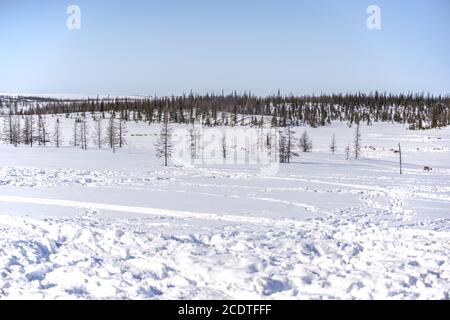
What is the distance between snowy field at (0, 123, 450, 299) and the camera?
390 inches

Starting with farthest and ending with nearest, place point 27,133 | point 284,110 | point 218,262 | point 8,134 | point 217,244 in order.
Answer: point 284,110
point 8,134
point 27,133
point 217,244
point 218,262

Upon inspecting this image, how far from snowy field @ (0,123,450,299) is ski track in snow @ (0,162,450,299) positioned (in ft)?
0.12

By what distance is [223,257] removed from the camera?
12.3 meters

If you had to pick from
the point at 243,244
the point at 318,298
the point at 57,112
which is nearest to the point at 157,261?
the point at 243,244

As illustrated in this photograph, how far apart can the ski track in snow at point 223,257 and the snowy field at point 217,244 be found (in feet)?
0.12

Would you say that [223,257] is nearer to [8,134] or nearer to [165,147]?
[165,147]

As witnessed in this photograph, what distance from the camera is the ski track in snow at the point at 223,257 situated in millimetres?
9781

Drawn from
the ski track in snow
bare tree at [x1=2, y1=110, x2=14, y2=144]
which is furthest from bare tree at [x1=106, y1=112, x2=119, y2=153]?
the ski track in snow

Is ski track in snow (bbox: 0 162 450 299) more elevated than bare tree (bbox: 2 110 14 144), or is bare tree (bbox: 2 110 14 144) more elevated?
bare tree (bbox: 2 110 14 144)

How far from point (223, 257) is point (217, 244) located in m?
1.59

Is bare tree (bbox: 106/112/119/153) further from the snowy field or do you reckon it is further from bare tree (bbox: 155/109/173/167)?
the snowy field

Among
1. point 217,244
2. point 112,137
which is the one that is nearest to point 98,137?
point 112,137

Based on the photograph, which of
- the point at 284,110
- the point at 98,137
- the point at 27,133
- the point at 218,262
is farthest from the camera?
the point at 284,110

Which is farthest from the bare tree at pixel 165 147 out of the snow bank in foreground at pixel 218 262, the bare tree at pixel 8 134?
the snow bank in foreground at pixel 218 262
